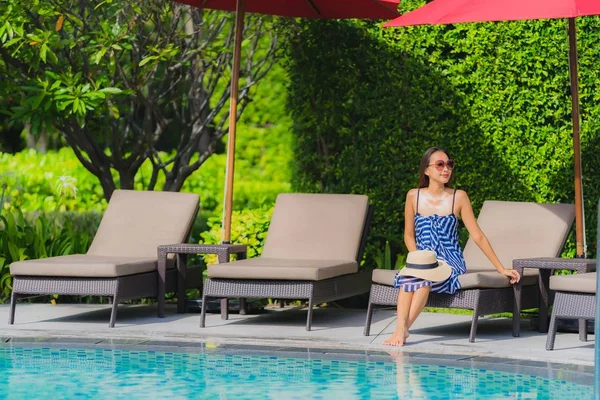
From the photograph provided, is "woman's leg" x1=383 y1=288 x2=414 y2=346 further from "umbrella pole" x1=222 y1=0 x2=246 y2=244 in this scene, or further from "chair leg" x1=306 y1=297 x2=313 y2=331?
"umbrella pole" x1=222 y1=0 x2=246 y2=244

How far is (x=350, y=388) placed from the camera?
696 centimetres

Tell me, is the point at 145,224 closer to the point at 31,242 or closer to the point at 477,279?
the point at 31,242

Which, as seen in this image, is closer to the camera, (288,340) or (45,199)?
(288,340)

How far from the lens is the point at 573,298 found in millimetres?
8156

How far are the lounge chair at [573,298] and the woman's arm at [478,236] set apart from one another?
1.73ft

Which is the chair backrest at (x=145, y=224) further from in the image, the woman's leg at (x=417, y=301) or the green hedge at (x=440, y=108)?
the woman's leg at (x=417, y=301)

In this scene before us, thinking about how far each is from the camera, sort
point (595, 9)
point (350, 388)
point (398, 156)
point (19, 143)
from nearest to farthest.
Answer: point (350, 388) < point (595, 9) < point (398, 156) < point (19, 143)

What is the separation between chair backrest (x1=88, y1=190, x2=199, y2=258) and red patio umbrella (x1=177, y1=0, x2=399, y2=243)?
36 centimetres

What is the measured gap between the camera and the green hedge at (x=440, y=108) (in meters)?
10.5

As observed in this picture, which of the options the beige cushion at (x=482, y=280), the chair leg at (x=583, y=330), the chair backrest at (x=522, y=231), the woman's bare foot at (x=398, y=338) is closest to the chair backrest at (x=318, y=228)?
the chair backrest at (x=522, y=231)

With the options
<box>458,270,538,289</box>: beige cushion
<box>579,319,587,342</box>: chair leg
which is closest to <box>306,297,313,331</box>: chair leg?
<box>458,270,538,289</box>: beige cushion

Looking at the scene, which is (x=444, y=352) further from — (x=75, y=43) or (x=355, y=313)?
(x=75, y=43)

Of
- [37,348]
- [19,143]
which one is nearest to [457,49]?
[37,348]

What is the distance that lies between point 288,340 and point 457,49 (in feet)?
11.5
